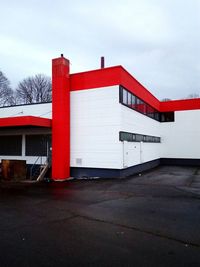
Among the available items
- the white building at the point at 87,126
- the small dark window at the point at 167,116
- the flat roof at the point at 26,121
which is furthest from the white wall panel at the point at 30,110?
the small dark window at the point at 167,116

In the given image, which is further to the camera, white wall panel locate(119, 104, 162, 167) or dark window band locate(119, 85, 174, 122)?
dark window band locate(119, 85, 174, 122)

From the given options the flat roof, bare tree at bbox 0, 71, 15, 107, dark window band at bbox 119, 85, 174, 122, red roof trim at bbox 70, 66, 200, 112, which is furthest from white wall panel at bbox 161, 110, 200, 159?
bare tree at bbox 0, 71, 15, 107

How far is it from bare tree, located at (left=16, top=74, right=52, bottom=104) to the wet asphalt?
1654 inches

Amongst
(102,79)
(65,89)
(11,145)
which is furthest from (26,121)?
(11,145)

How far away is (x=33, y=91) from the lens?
51219mm

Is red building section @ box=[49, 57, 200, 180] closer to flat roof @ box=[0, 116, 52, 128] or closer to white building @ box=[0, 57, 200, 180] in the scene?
white building @ box=[0, 57, 200, 180]

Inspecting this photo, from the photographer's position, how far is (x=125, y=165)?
571 inches

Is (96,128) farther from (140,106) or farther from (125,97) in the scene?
(140,106)

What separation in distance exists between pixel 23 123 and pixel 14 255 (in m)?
10.5

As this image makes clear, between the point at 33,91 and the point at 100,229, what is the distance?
1932 inches

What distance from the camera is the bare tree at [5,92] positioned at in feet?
151

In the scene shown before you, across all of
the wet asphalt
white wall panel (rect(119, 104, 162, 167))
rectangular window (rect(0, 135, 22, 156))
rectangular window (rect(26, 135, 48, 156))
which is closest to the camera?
the wet asphalt

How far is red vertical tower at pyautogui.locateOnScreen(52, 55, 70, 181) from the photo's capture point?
1470cm

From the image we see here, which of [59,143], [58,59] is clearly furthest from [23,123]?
[58,59]
